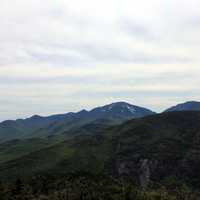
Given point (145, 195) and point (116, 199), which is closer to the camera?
point (116, 199)

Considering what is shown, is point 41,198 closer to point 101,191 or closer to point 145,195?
point 101,191

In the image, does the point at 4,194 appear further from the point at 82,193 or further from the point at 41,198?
the point at 82,193

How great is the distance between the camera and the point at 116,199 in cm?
18338

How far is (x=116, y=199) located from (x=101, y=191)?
1255cm

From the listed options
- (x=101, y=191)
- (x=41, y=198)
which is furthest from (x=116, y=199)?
(x=41, y=198)

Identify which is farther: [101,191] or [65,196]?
[101,191]

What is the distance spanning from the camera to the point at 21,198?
7298 inches

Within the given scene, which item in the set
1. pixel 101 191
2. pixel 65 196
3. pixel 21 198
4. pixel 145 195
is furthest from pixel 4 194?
pixel 145 195

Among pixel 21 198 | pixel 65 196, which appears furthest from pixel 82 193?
pixel 21 198

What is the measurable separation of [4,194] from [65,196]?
92.5 feet

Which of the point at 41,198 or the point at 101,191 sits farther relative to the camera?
the point at 101,191

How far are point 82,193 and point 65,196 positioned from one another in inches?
338

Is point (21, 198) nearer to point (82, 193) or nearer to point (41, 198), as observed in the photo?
point (41, 198)

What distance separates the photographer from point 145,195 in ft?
649
